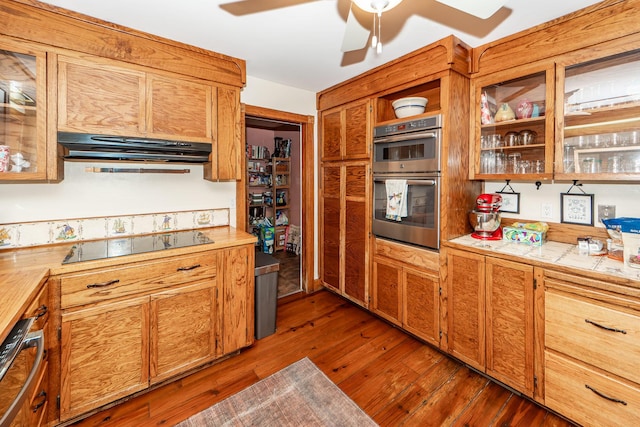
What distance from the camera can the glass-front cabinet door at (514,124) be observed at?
1.95m

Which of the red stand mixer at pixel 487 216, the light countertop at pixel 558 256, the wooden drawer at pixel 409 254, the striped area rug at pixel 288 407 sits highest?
the red stand mixer at pixel 487 216

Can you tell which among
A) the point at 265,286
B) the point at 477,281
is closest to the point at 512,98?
the point at 477,281

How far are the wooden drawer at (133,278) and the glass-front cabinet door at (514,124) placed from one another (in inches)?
88.3

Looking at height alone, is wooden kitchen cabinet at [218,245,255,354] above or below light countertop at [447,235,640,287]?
below

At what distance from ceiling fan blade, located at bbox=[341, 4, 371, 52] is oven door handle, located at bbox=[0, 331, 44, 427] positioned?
1987 millimetres

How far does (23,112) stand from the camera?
1729 millimetres

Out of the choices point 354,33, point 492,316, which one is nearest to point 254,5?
point 354,33

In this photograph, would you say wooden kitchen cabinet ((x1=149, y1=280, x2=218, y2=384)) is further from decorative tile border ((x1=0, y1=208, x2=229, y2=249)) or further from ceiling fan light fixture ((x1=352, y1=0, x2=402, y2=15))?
ceiling fan light fixture ((x1=352, y1=0, x2=402, y2=15))

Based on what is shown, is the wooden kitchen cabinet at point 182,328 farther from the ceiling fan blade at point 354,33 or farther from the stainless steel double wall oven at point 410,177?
the ceiling fan blade at point 354,33

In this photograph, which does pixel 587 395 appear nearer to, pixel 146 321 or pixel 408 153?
pixel 408 153

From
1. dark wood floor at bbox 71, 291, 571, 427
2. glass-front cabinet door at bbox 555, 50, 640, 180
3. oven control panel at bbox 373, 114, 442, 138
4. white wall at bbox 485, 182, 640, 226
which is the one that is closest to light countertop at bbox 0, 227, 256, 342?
dark wood floor at bbox 71, 291, 571, 427

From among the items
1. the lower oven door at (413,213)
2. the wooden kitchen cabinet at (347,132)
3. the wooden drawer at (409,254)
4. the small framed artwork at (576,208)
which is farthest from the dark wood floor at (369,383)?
the wooden kitchen cabinet at (347,132)

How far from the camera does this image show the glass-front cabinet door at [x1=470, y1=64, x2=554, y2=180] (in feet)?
6.38

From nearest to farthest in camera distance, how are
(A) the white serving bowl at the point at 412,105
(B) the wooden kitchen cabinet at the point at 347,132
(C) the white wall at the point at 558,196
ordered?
(C) the white wall at the point at 558,196 → (A) the white serving bowl at the point at 412,105 → (B) the wooden kitchen cabinet at the point at 347,132
